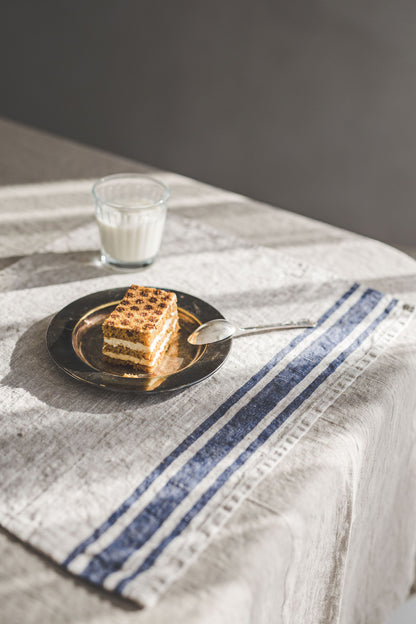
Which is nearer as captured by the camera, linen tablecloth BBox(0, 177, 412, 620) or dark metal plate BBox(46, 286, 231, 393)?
linen tablecloth BBox(0, 177, 412, 620)

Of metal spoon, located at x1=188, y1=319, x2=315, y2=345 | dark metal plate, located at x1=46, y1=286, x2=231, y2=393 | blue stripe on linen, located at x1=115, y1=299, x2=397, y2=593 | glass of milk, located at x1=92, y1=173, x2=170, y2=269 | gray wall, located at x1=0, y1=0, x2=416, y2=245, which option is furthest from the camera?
gray wall, located at x1=0, y1=0, x2=416, y2=245

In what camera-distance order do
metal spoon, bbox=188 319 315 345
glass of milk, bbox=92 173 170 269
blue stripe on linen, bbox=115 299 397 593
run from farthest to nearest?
glass of milk, bbox=92 173 170 269, metal spoon, bbox=188 319 315 345, blue stripe on linen, bbox=115 299 397 593

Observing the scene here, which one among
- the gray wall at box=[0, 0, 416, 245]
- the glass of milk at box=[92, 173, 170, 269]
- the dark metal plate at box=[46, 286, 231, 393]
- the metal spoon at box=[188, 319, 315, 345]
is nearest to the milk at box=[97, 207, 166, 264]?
the glass of milk at box=[92, 173, 170, 269]

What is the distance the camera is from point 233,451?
0.81 metres

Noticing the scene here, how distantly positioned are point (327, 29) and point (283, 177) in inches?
28.3

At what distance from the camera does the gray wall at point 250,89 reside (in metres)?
2.70

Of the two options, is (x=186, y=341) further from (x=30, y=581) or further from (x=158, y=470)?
(x=30, y=581)

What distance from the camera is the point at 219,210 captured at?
58.5 inches

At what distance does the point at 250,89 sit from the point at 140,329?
2344mm

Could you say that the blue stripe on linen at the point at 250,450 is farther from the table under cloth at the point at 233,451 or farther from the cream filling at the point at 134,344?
the cream filling at the point at 134,344

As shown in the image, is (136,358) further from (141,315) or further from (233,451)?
(233,451)

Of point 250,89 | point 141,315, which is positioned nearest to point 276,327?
point 141,315

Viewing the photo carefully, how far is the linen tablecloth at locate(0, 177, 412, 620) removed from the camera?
0.70 metres

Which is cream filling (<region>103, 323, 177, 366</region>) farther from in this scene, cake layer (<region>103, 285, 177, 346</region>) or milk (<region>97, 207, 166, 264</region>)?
milk (<region>97, 207, 166, 264</region>)
